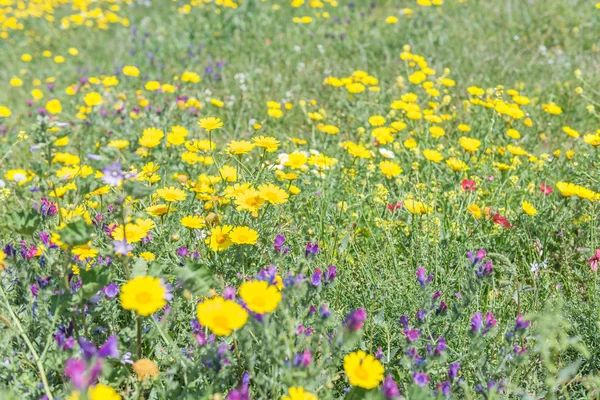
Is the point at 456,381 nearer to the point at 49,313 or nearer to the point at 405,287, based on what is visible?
the point at 405,287

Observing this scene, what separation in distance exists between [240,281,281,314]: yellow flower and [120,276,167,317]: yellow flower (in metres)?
0.21

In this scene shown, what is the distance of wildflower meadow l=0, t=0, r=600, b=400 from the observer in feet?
4.75

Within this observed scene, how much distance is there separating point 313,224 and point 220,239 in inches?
A: 27.6

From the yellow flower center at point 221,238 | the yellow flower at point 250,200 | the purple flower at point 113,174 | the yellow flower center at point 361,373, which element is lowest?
the yellow flower center at point 221,238

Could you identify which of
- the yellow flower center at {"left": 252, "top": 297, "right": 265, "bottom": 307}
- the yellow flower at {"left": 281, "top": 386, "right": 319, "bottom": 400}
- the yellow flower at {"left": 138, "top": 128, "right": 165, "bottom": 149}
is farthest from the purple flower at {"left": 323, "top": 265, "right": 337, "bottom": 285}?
the yellow flower at {"left": 138, "top": 128, "right": 165, "bottom": 149}

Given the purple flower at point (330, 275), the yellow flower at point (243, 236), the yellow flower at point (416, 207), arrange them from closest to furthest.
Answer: the purple flower at point (330, 275), the yellow flower at point (243, 236), the yellow flower at point (416, 207)

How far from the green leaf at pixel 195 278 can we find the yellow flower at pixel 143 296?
0.12 metres

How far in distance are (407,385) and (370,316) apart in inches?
9.9

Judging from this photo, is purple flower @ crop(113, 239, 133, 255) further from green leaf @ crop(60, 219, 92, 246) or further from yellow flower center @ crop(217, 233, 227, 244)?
yellow flower center @ crop(217, 233, 227, 244)

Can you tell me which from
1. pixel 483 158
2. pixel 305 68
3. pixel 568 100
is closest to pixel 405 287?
pixel 483 158

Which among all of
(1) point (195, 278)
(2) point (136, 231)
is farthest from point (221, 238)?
(1) point (195, 278)

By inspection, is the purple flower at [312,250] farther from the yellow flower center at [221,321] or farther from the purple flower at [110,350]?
the purple flower at [110,350]

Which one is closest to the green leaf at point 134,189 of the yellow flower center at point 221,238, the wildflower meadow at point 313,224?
the wildflower meadow at point 313,224

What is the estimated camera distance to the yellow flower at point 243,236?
179 cm
